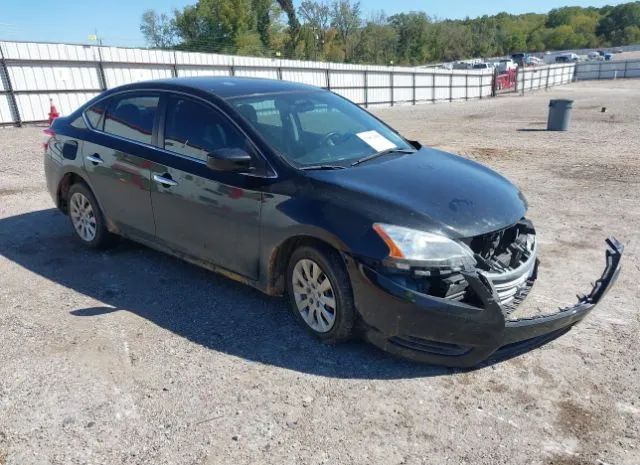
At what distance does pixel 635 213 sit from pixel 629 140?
7.73 metres

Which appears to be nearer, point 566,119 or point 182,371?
point 182,371

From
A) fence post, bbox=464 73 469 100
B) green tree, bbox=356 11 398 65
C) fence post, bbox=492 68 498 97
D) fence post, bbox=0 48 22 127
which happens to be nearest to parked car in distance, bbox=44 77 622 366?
fence post, bbox=0 48 22 127

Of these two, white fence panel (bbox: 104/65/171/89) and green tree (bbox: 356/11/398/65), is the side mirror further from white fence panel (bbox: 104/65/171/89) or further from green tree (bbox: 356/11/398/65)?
green tree (bbox: 356/11/398/65)

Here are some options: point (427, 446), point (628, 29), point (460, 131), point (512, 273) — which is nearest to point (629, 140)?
point (460, 131)

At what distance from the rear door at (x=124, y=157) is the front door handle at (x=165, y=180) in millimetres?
103

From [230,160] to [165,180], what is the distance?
0.94m

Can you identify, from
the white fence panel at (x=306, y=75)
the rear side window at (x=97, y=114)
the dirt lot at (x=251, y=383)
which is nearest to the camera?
the dirt lot at (x=251, y=383)

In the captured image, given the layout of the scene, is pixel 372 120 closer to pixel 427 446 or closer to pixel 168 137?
pixel 168 137

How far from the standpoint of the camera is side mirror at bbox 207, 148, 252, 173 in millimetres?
3504

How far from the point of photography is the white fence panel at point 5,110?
1571cm

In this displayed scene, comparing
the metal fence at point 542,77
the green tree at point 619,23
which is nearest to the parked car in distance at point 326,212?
the metal fence at point 542,77

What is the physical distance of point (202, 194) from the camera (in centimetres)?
392

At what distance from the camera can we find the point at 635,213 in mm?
6531

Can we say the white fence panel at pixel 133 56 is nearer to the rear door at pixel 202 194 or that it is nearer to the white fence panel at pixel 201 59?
the white fence panel at pixel 201 59
